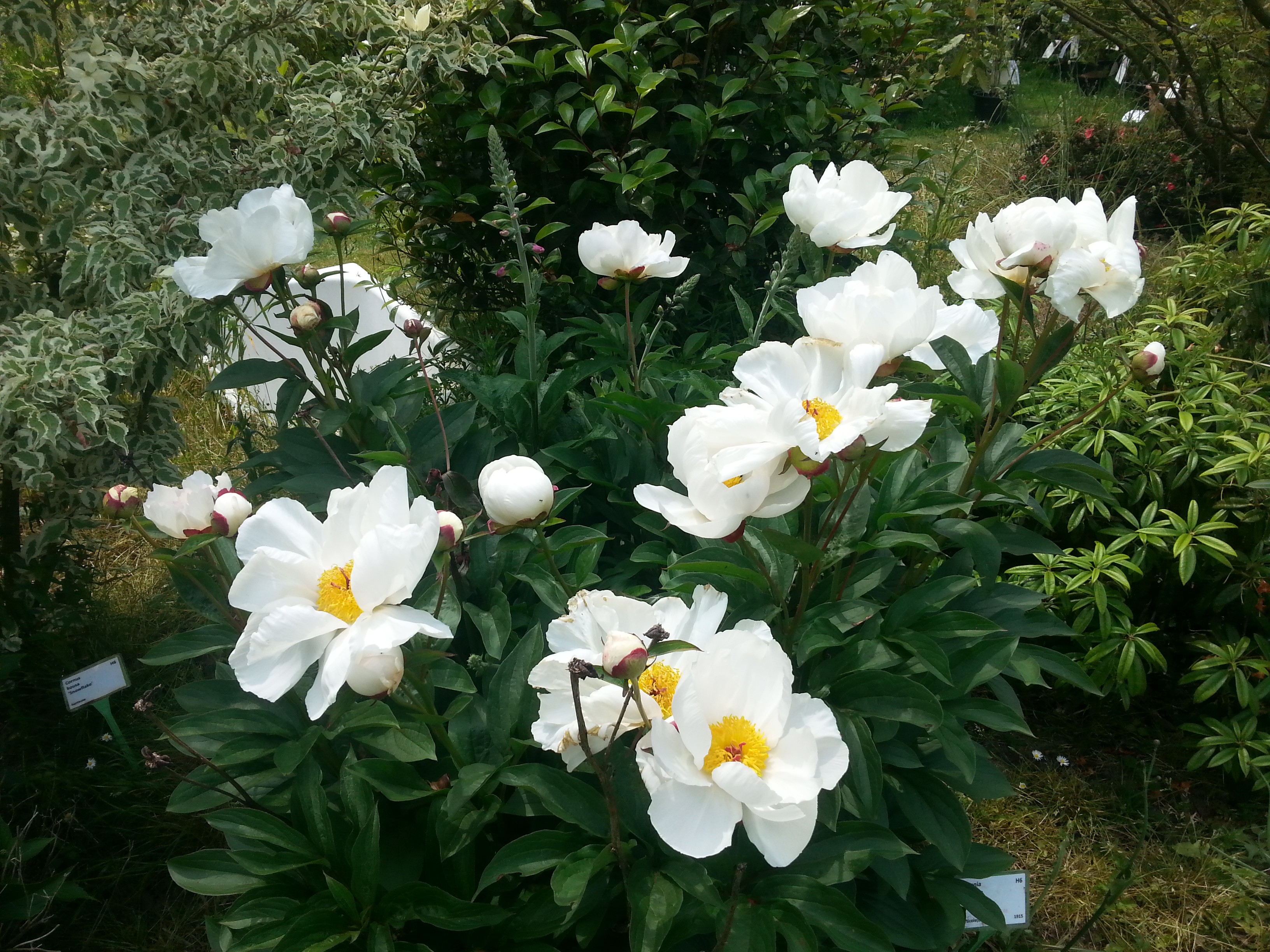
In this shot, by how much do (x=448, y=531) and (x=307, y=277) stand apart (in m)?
0.63

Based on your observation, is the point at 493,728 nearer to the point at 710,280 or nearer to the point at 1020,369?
the point at 1020,369

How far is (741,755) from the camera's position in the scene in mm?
885

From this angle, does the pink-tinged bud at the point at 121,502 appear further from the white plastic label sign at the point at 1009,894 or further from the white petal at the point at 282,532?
the white plastic label sign at the point at 1009,894

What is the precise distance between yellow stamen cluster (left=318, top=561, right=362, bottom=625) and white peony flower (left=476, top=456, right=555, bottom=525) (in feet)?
0.56

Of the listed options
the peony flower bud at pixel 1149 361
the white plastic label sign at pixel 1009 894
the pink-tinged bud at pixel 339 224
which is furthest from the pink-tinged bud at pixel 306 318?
the white plastic label sign at pixel 1009 894

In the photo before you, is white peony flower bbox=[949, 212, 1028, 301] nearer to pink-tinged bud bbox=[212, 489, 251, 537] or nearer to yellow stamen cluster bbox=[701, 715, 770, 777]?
yellow stamen cluster bbox=[701, 715, 770, 777]

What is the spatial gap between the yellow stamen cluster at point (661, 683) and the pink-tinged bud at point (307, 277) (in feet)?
2.75

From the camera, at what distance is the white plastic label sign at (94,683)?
1729 millimetres

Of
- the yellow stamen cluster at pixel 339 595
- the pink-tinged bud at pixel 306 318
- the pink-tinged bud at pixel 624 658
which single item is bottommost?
the yellow stamen cluster at pixel 339 595

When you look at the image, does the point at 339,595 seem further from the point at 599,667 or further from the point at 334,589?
the point at 599,667

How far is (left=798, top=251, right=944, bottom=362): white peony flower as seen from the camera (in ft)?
3.40

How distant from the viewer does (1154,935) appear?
6.00ft

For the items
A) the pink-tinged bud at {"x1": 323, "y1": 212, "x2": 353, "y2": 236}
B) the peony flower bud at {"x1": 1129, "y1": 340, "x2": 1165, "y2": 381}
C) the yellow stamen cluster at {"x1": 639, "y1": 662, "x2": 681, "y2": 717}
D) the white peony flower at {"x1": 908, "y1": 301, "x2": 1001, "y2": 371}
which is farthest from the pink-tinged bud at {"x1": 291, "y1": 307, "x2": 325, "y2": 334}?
the peony flower bud at {"x1": 1129, "y1": 340, "x2": 1165, "y2": 381}

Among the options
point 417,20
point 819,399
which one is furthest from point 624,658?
point 417,20
